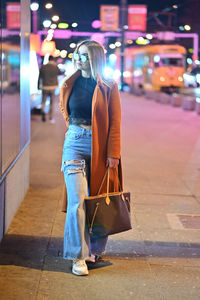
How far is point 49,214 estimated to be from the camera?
645 centimetres

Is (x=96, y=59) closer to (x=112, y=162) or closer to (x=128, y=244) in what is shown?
(x=112, y=162)

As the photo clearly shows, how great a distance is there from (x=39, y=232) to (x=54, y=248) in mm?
542

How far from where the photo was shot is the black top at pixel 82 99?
180 inches

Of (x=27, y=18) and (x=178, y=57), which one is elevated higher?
(x=27, y=18)

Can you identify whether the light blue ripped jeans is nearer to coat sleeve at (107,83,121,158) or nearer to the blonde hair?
coat sleeve at (107,83,121,158)

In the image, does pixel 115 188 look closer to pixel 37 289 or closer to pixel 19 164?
pixel 37 289

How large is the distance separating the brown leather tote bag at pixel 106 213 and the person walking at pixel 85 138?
7 centimetres

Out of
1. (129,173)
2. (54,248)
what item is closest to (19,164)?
(54,248)

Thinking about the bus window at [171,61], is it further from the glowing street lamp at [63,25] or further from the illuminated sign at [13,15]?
the illuminated sign at [13,15]

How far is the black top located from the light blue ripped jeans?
0.40ft

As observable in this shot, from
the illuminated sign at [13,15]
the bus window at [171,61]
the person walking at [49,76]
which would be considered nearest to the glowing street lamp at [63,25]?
the illuminated sign at [13,15]

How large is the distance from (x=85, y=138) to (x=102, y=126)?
179mm

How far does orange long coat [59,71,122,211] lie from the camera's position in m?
4.52

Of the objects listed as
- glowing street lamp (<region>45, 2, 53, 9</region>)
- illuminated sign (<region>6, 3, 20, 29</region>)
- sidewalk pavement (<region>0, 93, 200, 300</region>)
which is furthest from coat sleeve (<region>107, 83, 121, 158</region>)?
glowing street lamp (<region>45, 2, 53, 9</region>)
